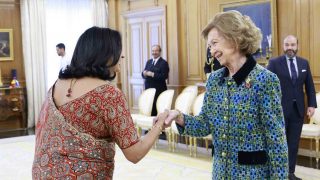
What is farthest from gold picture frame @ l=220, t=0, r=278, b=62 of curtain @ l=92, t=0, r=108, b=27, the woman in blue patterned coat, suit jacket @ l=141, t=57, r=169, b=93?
the woman in blue patterned coat

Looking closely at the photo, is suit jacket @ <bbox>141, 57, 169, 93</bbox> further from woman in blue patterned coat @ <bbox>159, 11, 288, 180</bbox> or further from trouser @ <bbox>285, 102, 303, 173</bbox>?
woman in blue patterned coat @ <bbox>159, 11, 288, 180</bbox>

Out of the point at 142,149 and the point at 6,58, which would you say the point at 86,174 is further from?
the point at 6,58

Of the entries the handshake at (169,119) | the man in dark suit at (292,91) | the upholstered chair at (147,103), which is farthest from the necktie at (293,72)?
the handshake at (169,119)

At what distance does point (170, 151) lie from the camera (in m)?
7.29

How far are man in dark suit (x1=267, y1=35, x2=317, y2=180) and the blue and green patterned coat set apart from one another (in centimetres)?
318

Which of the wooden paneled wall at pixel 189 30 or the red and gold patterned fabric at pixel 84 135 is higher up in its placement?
the wooden paneled wall at pixel 189 30

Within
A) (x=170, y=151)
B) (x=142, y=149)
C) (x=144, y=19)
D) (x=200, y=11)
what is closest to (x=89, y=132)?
(x=142, y=149)

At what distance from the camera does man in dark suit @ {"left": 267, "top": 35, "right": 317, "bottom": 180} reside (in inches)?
205

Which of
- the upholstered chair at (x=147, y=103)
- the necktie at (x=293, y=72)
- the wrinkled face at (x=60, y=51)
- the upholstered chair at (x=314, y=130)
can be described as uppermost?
the wrinkled face at (x=60, y=51)

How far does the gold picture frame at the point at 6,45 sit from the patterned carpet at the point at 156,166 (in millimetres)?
3257

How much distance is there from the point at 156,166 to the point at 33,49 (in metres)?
5.48

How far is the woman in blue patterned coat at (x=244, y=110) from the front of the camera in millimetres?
2111

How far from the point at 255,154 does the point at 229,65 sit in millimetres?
450

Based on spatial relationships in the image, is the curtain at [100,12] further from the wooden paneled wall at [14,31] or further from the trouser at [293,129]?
the trouser at [293,129]
